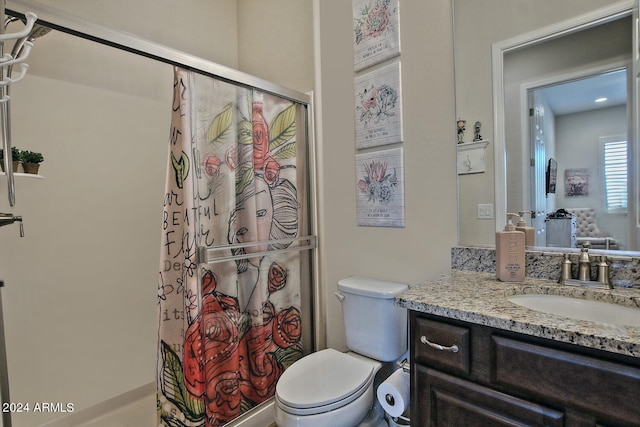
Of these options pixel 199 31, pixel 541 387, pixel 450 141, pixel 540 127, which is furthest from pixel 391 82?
pixel 199 31

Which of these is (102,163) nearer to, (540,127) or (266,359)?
(266,359)

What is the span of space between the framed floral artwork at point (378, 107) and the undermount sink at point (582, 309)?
3.03ft

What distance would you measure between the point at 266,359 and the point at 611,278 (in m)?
1.64

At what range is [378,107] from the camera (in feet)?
5.51

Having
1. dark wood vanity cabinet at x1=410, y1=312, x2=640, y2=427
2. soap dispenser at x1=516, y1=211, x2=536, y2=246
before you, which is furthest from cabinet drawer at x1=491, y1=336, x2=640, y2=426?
soap dispenser at x1=516, y1=211, x2=536, y2=246

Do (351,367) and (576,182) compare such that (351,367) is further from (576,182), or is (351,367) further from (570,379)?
(576,182)

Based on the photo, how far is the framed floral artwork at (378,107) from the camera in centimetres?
160

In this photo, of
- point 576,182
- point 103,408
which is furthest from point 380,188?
point 103,408

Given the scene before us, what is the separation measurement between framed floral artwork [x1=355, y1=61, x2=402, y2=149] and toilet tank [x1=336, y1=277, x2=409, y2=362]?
766mm

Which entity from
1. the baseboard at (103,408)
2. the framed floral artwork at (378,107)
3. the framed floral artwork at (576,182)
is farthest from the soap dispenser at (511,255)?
the baseboard at (103,408)

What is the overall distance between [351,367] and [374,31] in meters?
1.74

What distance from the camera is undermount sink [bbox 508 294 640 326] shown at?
2.93 ft

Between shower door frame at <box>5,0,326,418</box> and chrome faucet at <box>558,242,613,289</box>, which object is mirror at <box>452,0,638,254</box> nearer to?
chrome faucet at <box>558,242,613,289</box>

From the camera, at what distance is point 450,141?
1417mm
